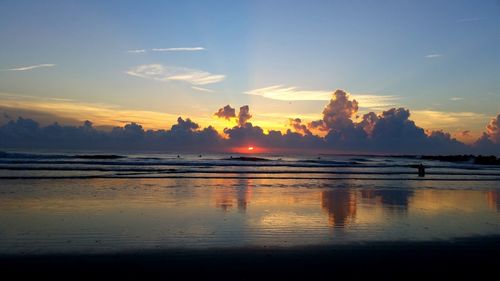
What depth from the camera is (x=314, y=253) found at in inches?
376

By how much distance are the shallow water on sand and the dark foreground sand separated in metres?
0.72

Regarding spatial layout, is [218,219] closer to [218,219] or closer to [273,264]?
[218,219]

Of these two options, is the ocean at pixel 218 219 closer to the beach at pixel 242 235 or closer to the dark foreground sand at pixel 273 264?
the beach at pixel 242 235

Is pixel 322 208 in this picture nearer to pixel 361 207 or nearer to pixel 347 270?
pixel 361 207

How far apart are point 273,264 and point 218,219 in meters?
5.39

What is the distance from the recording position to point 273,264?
28.3 feet

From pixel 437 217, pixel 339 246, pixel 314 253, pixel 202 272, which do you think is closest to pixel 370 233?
pixel 339 246

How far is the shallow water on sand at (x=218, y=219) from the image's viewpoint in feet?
34.7

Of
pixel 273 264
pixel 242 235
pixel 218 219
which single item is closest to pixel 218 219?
pixel 218 219

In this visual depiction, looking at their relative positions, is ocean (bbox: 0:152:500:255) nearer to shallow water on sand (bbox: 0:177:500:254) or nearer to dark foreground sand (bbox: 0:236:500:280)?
shallow water on sand (bbox: 0:177:500:254)

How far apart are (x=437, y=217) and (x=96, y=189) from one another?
17.1 metres

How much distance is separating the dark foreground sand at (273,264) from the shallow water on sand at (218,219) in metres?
0.72

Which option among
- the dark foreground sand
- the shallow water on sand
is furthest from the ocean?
the dark foreground sand

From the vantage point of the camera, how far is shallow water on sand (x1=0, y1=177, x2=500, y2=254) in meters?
10.6
